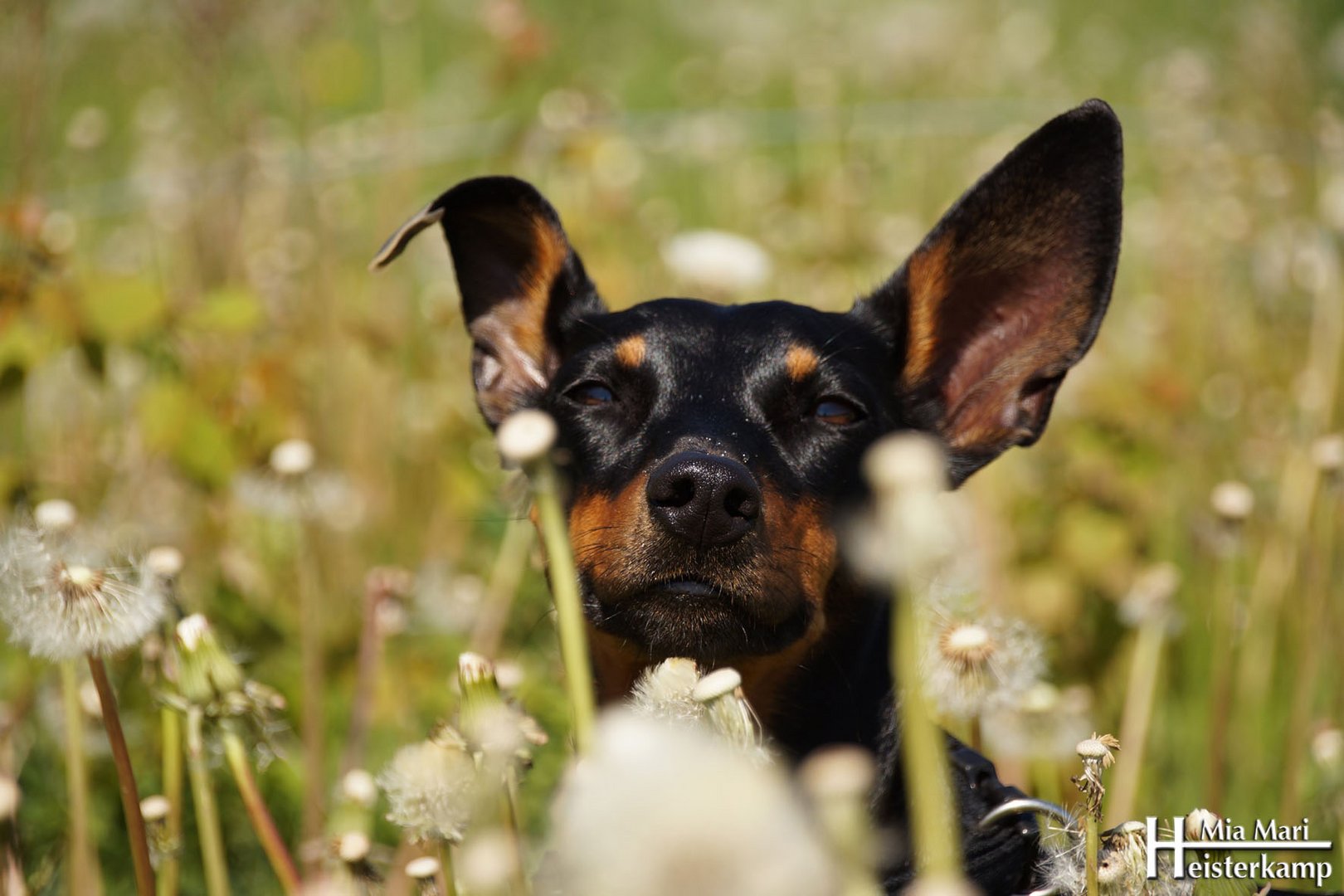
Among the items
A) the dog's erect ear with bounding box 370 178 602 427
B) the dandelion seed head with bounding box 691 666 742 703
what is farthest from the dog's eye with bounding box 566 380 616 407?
the dandelion seed head with bounding box 691 666 742 703

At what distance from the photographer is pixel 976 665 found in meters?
1.81

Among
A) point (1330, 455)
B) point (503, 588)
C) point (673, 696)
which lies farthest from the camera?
point (503, 588)

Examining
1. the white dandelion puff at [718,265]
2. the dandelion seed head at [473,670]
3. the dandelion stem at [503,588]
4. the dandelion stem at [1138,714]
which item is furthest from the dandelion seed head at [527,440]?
the white dandelion puff at [718,265]

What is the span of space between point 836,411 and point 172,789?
1.29 m

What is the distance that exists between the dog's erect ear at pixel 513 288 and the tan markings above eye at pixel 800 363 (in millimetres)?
520

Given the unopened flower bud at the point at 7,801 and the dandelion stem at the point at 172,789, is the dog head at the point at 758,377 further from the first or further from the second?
the unopened flower bud at the point at 7,801

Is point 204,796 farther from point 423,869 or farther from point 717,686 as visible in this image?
point 717,686

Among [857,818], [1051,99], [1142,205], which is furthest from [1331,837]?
[1142,205]

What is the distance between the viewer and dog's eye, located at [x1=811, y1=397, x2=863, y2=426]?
2406 millimetres

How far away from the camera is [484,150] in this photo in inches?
251

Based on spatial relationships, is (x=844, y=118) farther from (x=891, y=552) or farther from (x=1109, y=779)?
(x=891, y=552)

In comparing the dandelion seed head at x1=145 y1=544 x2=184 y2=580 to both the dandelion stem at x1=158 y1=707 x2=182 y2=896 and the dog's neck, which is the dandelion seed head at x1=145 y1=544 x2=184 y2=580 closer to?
the dandelion stem at x1=158 y1=707 x2=182 y2=896

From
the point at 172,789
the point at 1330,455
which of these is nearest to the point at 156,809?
the point at 172,789

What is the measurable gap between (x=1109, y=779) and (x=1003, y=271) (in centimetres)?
116
